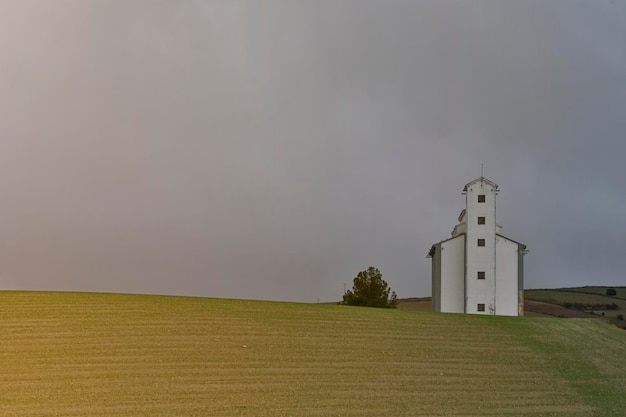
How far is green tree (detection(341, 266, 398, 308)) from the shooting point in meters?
51.0

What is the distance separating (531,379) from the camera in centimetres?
2725

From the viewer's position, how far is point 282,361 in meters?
26.5

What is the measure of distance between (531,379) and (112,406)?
14.1 m

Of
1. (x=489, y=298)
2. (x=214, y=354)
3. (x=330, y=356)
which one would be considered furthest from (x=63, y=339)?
(x=489, y=298)

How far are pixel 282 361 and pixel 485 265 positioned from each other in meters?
26.0

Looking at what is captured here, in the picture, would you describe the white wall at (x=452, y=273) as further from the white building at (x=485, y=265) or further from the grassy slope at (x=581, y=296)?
the grassy slope at (x=581, y=296)

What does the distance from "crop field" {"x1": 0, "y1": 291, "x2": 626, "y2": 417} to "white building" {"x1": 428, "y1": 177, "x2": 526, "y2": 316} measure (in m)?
12.9

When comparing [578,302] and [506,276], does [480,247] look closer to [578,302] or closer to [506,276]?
[506,276]

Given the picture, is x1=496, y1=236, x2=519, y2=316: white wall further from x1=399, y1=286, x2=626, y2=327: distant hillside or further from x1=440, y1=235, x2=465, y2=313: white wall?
x1=399, y1=286, x2=626, y2=327: distant hillside

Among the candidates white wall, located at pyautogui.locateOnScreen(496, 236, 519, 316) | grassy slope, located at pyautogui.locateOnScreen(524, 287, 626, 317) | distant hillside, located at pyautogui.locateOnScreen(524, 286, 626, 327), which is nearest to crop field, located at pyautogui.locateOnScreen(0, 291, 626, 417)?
white wall, located at pyautogui.locateOnScreen(496, 236, 519, 316)

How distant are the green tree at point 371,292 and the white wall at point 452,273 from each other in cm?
325

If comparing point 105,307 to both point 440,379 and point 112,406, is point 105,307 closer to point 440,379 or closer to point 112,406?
point 112,406

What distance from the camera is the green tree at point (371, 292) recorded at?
51.0m

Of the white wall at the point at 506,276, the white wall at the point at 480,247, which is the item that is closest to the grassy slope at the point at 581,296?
the white wall at the point at 506,276
